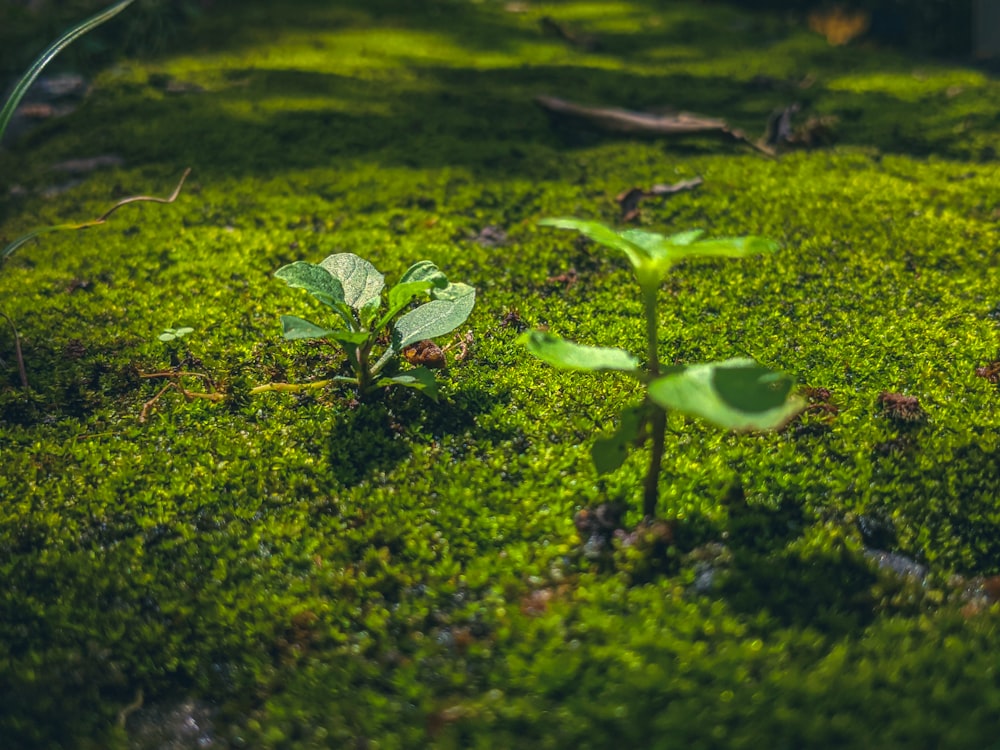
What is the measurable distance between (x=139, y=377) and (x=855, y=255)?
8.19 feet

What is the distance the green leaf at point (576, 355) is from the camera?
143cm

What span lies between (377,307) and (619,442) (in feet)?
2.65

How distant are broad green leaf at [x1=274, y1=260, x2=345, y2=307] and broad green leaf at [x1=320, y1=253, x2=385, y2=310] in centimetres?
6

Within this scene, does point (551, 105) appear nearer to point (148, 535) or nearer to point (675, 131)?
point (675, 131)

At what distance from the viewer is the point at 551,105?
13.2 ft

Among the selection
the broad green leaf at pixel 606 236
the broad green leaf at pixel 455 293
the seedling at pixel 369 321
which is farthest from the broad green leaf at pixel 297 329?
the broad green leaf at pixel 606 236

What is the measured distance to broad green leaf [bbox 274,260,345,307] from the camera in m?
1.82

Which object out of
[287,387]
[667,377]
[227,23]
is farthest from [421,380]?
[227,23]

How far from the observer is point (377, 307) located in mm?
1942

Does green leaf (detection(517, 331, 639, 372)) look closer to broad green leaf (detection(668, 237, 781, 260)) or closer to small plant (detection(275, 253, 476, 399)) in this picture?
broad green leaf (detection(668, 237, 781, 260))

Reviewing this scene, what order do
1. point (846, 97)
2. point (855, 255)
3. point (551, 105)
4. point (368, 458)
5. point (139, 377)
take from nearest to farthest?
point (368, 458) → point (139, 377) → point (855, 255) → point (551, 105) → point (846, 97)

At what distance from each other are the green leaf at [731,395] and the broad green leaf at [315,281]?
3.19ft

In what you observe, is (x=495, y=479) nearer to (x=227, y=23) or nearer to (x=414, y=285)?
(x=414, y=285)

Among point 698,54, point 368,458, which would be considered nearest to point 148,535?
point 368,458
